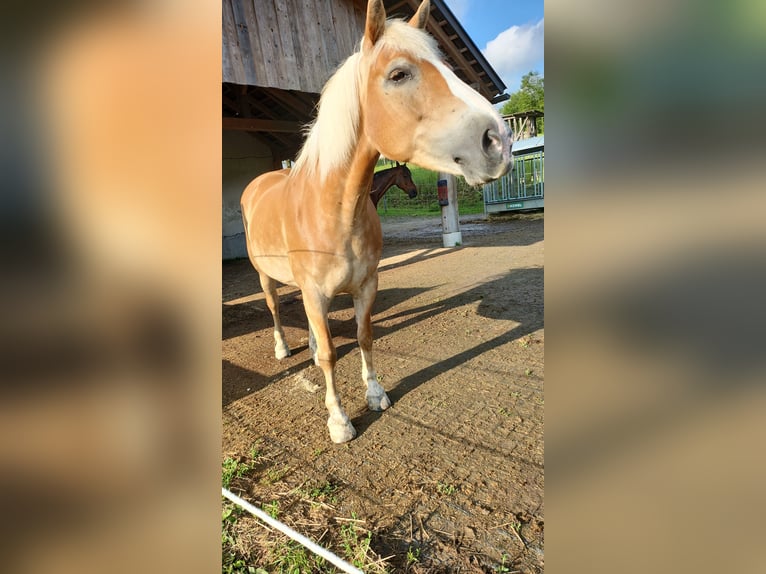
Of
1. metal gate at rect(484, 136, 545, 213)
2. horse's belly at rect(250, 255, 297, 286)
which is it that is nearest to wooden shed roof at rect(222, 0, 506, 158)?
horse's belly at rect(250, 255, 297, 286)

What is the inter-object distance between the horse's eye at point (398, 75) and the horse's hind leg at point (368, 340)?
1204mm

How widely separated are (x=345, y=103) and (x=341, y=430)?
1.78 meters

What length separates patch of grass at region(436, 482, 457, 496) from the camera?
1.82 metres

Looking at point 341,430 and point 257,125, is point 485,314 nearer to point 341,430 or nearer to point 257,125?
point 341,430

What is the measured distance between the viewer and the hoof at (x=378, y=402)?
2.62 metres

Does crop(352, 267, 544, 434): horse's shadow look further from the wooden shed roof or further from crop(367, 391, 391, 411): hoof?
the wooden shed roof

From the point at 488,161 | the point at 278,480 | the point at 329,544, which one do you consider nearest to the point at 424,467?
the point at 329,544

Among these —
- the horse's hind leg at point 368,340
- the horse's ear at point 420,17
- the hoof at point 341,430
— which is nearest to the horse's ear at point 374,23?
the horse's ear at point 420,17

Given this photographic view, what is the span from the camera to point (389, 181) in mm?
7660
